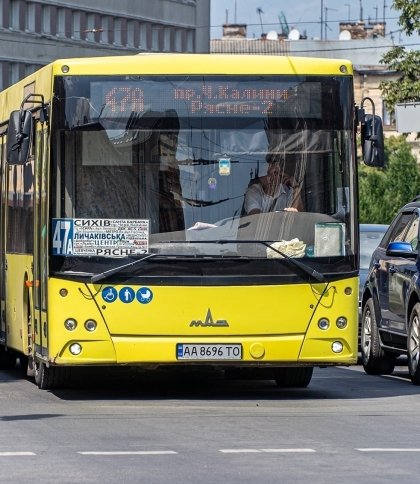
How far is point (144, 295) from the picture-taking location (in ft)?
54.0

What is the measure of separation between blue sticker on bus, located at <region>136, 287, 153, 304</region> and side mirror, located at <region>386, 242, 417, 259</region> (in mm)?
4002

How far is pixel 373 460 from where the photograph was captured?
38.7 ft

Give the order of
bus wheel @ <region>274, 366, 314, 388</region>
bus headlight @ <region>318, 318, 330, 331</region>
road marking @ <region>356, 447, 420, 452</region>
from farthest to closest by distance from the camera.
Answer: bus wheel @ <region>274, 366, 314, 388</region> < bus headlight @ <region>318, 318, 330, 331</region> < road marking @ <region>356, 447, 420, 452</region>

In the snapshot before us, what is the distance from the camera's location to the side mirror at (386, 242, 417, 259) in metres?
19.6

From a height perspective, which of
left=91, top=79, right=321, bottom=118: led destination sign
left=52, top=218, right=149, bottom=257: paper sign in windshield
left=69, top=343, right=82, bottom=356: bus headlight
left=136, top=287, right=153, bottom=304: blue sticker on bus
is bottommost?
left=69, top=343, right=82, bottom=356: bus headlight

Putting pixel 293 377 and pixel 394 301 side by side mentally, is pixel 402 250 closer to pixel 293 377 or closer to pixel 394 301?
pixel 394 301

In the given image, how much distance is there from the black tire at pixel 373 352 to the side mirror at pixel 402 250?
1813mm

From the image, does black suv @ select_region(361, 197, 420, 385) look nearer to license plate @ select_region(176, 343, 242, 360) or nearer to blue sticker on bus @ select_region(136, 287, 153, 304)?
license plate @ select_region(176, 343, 242, 360)

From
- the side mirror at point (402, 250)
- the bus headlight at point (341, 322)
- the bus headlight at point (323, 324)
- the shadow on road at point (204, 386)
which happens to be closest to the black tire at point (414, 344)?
the shadow on road at point (204, 386)

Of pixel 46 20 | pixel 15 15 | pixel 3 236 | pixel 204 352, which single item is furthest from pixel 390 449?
pixel 46 20

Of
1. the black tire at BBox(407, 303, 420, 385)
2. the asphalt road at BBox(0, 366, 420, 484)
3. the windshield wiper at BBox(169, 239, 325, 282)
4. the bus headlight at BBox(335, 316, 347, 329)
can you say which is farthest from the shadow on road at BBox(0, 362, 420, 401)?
the windshield wiper at BBox(169, 239, 325, 282)

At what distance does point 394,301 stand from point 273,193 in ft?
14.6

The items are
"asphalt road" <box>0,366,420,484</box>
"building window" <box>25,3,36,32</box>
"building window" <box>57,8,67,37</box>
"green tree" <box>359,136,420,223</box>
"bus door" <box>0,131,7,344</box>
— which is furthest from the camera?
"building window" <box>57,8,67,37</box>

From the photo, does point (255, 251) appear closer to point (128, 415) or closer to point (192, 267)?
point (192, 267)
